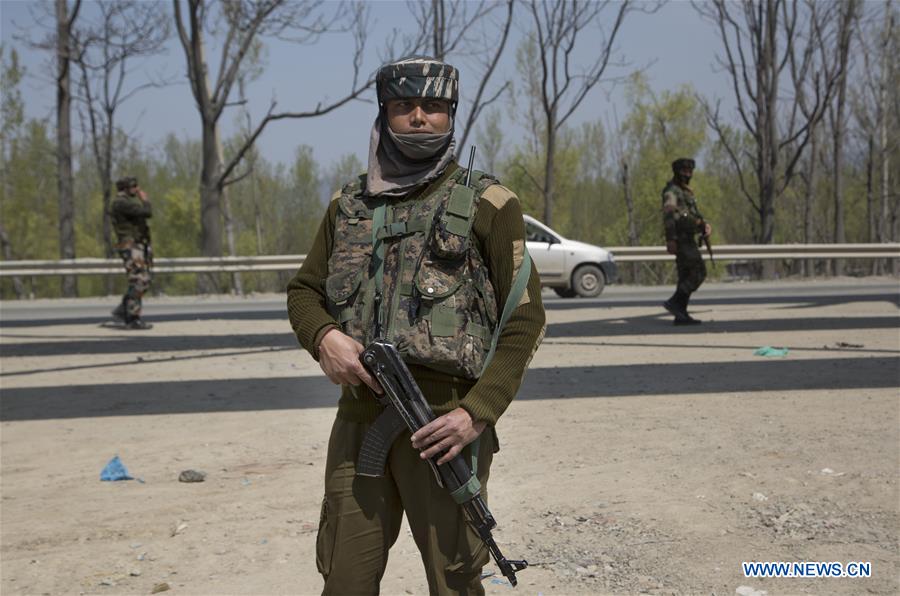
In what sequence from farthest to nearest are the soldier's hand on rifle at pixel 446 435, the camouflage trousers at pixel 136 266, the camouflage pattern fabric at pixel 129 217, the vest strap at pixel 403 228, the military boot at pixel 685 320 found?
the military boot at pixel 685 320, the camouflage trousers at pixel 136 266, the camouflage pattern fabric at pixel 129 217, the vest strap at pixel 403 228, the soldier's hand on rifle at pixel 446 435

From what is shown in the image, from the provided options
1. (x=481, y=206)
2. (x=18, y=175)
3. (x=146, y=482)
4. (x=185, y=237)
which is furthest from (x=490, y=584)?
(x=185, y=237)

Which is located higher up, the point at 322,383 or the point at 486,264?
the point at 486,264

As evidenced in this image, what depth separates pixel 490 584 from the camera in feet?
12.0

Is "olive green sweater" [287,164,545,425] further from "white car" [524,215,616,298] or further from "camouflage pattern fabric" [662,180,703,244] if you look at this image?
"white car" [524,215,616,298]

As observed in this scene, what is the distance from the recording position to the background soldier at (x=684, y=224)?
10.7 metres

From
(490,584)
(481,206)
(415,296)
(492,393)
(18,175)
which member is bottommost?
(490,584)

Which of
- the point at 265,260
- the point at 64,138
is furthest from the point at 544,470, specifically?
the point at 64,138

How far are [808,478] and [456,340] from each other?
11.0 ft

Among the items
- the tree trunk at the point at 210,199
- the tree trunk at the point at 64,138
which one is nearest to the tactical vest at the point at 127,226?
the tree trunk at the point at 210,199

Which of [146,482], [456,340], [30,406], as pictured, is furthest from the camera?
[30,406]

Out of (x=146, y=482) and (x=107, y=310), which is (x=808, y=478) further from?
(x=107, y=310)

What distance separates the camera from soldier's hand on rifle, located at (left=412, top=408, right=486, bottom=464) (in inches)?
85.0

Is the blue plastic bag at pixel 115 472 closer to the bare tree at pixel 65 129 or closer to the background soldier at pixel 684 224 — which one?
the background soldier at pixel 684 224

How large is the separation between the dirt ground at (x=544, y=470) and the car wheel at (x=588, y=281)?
7.76 m
